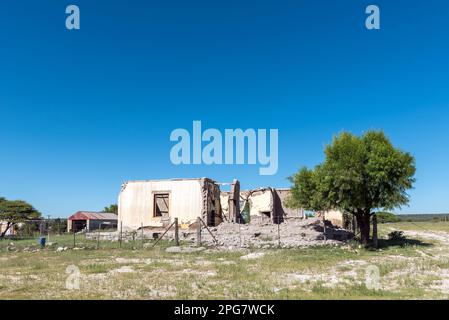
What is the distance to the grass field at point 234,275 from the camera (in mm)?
9656

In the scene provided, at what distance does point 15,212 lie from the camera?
44312mm

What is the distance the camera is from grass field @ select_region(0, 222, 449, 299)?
966 centimetres

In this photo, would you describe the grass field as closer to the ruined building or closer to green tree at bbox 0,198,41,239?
the ruined building

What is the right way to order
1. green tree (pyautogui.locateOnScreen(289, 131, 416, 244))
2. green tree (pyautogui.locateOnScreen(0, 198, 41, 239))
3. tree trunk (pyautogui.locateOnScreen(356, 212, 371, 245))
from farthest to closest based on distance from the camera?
green tree (pyautogui.locateOnScreen(0, 198, 41, 239)), tree trunk (pyautogui.locateOnScreen(356, 212, 371, 245)), green tree (pyautogui.locateOnScreen(289, 131, 416, 244))

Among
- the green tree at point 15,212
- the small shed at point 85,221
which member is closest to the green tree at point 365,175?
the green tree at point 15,212

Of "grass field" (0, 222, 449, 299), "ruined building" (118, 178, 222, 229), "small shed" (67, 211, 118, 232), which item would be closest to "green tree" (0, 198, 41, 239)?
"small shed" (67, 211, 118, 232)

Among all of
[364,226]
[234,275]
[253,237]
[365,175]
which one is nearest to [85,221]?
[253,237]

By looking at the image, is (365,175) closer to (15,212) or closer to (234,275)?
(234,275)

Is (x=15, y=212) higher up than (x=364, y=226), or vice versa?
(x=364, y=226)

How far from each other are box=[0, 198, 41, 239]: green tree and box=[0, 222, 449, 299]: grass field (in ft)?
90.3

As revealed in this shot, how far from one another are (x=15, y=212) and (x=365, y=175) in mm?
39834

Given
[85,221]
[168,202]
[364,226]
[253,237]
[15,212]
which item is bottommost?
[85,221]
